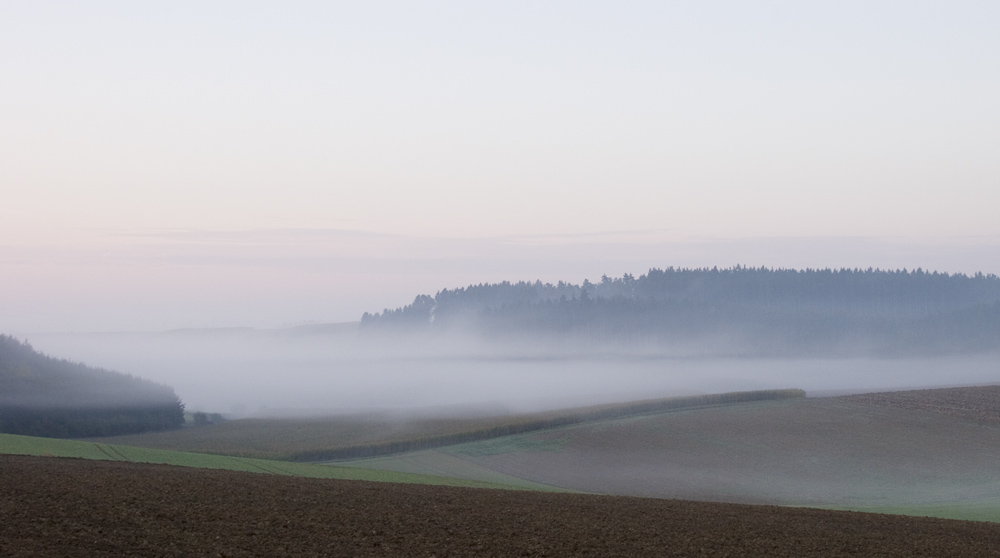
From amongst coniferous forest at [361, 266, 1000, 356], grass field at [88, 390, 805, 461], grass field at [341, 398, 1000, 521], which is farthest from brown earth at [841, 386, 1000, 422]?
coniferous forest at [361, 266, 1000, 356]

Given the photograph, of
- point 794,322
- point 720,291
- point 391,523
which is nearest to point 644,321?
point 794,322

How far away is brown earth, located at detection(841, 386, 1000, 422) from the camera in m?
51.3

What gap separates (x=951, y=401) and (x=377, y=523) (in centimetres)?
5101

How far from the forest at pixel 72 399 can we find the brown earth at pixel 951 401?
4982 centimetres

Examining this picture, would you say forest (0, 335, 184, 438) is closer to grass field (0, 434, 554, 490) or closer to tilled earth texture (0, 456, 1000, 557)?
grass field (0, 434, 554, 490)

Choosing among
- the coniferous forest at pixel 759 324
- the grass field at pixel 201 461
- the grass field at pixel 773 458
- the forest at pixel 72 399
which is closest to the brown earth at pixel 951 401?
the grass field at pixel 773 458

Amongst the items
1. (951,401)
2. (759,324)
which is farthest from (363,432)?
(759,324)

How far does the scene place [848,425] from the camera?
48.5 m

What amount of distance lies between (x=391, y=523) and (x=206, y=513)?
3271mm

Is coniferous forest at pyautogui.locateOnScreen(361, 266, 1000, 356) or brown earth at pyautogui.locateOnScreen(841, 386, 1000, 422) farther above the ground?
coniferous forest at pyautogui.locateOnScreen(361, 266, 1000, 356)

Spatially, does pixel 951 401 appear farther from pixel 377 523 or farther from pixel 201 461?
pixel 377 523

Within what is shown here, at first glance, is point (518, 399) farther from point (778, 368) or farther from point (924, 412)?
point (778, 368)

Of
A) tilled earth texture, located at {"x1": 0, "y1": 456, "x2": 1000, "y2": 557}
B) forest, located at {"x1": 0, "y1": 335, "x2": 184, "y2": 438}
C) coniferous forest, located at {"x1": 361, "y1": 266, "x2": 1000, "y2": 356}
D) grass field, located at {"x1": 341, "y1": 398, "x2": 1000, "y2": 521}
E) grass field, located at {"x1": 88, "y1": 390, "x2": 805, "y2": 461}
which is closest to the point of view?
tilled earth texture, located at {"x1": 0, "y1": 456, "x2": 1000, "y2": 557}

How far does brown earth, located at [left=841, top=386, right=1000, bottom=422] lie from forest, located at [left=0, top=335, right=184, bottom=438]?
49817 millimetres
